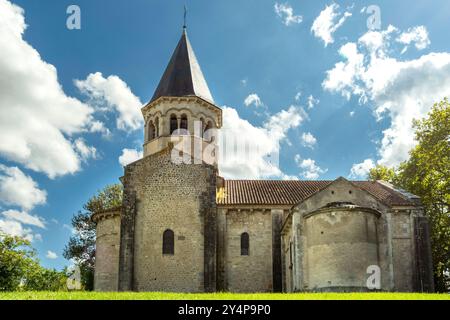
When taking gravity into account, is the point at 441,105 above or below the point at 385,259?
above

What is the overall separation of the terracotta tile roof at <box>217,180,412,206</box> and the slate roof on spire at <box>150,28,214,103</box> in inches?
246

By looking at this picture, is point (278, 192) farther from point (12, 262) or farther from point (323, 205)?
point (12, 262)

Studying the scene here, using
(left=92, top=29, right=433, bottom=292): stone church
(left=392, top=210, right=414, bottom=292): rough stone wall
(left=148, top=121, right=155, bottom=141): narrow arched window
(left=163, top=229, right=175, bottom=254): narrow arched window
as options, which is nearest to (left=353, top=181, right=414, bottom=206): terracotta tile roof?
(left=92, top=29, right=433, bottom=292): stone church

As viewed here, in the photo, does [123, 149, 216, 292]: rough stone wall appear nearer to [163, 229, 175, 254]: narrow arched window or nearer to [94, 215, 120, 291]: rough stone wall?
[163, 229, 175, 254]: narrow arched window

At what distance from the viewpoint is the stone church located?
25.5 meters

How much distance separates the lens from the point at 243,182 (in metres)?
35.1

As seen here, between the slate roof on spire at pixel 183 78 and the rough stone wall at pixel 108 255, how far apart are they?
8.93 m

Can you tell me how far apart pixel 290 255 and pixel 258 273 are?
2.95 m

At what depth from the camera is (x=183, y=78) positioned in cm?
3494

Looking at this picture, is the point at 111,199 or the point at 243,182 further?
the point at 111,199

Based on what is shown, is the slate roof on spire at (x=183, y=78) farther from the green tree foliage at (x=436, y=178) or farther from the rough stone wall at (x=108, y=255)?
the green tree foliage at (x=436, y=178)
